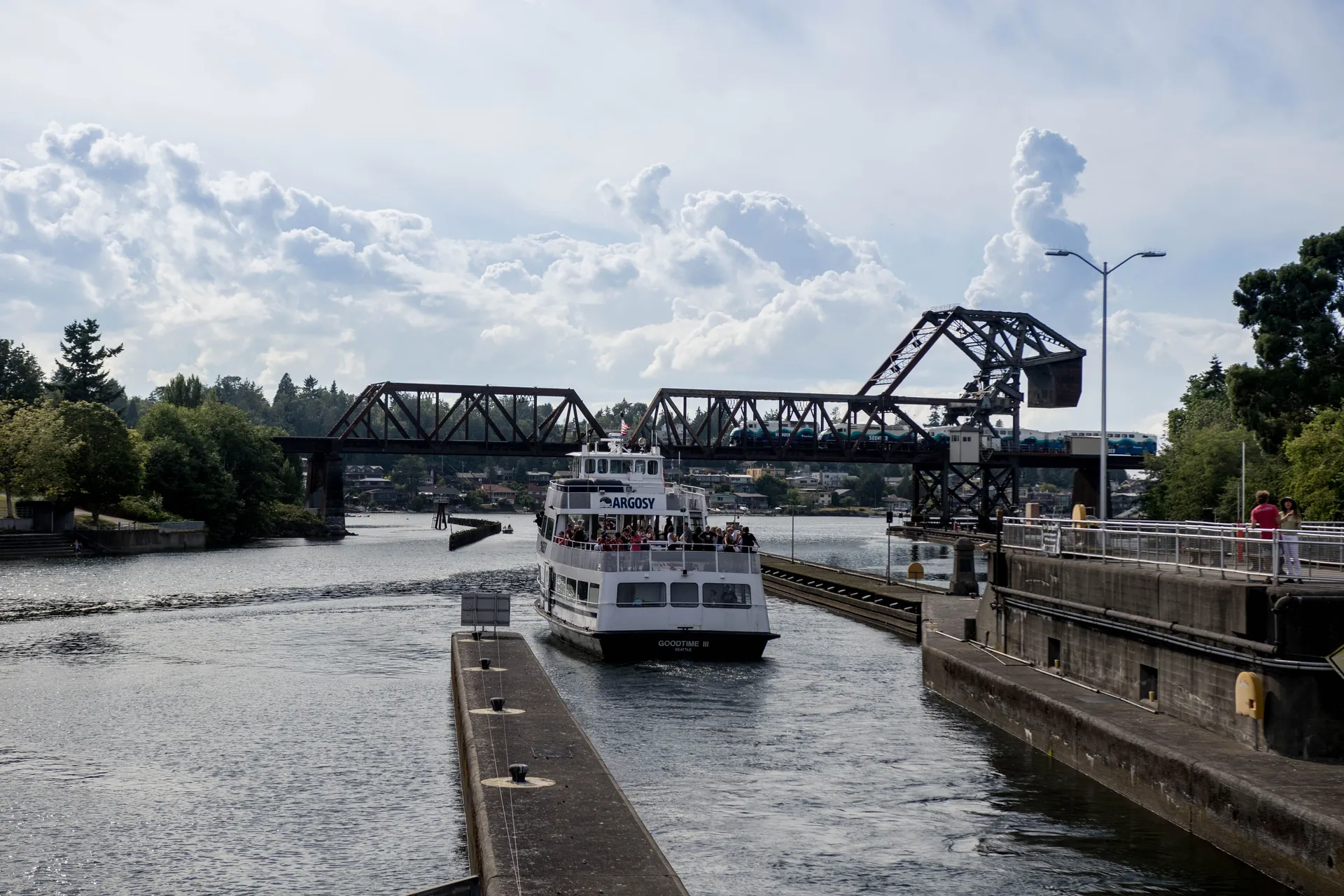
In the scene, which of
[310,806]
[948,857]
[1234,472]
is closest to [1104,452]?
[948,857]

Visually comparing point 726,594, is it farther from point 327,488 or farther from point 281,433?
point 281,433

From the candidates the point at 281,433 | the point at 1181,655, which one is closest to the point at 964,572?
the point at 1181,655

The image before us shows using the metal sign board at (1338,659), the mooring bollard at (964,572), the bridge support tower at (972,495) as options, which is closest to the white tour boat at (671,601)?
the mooring bollard at (964,572)

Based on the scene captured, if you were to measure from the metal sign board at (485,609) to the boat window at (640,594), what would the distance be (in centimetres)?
388

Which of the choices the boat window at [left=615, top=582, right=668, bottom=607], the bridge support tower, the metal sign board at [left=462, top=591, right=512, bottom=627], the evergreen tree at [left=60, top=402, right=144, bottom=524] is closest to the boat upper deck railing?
the boat window at [left=615, top=582, right=668, bottom=607]

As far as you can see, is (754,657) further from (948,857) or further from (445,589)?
(445,589)

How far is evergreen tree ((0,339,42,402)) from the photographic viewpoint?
158 m

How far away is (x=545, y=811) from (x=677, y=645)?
24.2 m

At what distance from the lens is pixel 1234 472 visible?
96.9 metres

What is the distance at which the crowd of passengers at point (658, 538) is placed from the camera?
4659cm

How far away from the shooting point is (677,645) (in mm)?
45750

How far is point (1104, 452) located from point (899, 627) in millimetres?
16641

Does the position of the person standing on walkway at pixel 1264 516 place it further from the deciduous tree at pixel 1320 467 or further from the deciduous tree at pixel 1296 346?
the deciduous tree at pixel 1296 346

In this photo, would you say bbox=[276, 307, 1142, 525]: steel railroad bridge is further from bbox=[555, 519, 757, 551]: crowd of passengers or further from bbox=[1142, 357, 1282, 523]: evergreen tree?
bbox=[555, 519, 757, 551]: crowd of passengers
